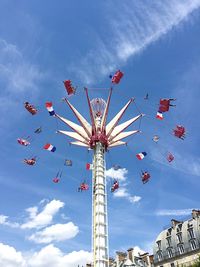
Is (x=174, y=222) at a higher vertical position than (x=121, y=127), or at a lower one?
lower

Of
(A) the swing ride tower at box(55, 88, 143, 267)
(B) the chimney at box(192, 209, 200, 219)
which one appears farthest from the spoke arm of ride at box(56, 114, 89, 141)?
(B) the chimney at box(192, 209, 200, 219)

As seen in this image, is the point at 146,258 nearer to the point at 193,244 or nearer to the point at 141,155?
the point at 193,244

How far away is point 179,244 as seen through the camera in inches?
2756

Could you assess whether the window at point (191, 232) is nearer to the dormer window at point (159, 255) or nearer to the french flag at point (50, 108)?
the dormer window at point (159, 255)

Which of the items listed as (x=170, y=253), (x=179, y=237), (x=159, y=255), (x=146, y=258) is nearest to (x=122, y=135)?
(x=179, y=237)

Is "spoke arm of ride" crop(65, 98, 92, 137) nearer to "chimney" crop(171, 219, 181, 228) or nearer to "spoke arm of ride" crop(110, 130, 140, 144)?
"spoke arm of ride" crop(110, 130, 140, 144)

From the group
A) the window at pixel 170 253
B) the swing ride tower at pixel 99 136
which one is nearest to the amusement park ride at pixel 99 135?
the swing ride tower at pixel 99 136

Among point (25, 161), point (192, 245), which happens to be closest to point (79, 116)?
point (25, 161)

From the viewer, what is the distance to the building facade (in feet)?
220

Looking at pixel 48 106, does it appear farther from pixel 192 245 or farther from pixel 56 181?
pixel 192 245

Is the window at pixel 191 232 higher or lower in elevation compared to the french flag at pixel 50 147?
lower

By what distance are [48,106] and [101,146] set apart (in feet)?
35.1

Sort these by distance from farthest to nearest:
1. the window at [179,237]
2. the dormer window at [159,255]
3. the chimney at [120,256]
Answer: the chimney at [120,256] → the dormer window at [159,255] → the window at [179,237]

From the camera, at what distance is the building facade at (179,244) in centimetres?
6694
